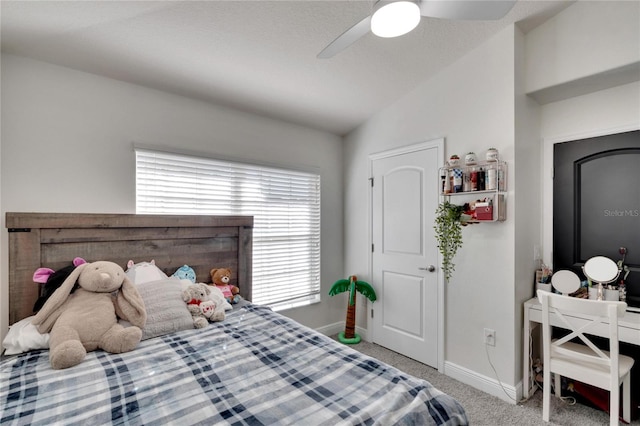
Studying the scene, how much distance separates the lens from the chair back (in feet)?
5.82

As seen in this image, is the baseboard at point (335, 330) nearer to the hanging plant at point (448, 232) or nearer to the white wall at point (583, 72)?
the hanging plant at point (448, 232)

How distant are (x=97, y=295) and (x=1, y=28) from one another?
1.57 metres

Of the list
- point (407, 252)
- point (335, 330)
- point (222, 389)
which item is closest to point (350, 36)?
point (222, 389)

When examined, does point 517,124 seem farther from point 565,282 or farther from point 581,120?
point 565,282

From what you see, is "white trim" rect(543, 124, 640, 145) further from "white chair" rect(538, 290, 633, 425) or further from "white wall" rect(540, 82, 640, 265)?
"white chair" rect(538, 290, 633, 425)

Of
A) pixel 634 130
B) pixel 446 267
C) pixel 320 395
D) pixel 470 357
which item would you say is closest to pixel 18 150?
pixel 320 395

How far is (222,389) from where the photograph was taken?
46.8 inches

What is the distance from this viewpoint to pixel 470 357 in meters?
2.51

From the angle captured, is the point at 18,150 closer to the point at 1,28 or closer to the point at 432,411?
the point at 1,28

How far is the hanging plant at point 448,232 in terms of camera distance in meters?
2.47

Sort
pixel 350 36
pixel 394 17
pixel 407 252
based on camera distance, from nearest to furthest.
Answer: pixel 394 17 < pixel 350 36 < pixel 407 252

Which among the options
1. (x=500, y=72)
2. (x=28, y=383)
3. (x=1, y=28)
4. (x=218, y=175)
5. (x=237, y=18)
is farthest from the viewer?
(x=218, y=175)

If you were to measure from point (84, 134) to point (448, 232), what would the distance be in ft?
9.32

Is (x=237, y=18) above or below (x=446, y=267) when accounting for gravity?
above
